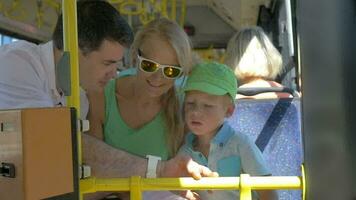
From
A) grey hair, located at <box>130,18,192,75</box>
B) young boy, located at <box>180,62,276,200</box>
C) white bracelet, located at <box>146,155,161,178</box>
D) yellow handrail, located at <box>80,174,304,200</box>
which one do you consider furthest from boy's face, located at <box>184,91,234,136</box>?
yellow handrail, located at <box>80,174,304,200</box>

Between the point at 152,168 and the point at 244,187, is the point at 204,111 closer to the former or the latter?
the point at 152,168

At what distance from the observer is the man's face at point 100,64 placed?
5.99 feet

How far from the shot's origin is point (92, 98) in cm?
192

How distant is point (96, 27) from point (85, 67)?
0.52 feet

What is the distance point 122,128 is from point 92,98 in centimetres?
17

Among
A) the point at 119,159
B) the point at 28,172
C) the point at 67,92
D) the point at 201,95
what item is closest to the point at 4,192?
the point at 28,172

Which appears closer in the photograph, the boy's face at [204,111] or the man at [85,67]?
the man at [85,67]

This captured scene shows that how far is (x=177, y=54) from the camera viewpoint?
70.3 inches

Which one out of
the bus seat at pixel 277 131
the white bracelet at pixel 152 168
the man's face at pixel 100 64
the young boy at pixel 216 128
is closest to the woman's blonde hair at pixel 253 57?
the bus seat at pixel 277 131

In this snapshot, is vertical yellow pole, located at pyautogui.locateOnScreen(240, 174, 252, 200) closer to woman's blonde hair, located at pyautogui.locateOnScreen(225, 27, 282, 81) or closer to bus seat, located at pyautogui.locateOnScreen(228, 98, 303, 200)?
bus seat, located at pyautogui.locateOnScreen(228, 98, 303, 200)

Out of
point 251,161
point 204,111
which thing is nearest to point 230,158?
point 251,161

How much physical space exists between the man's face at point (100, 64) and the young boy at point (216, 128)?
0.31 meters

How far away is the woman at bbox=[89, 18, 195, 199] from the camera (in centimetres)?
180

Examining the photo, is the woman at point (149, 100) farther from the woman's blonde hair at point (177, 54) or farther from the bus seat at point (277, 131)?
the bus seat at point (277, 131)
